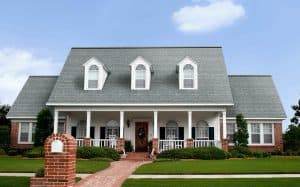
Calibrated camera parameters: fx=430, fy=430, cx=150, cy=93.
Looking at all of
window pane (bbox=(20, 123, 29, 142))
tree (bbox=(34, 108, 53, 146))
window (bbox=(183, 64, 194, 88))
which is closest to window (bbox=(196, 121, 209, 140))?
window (bbox=(183, 64, 194, 88))

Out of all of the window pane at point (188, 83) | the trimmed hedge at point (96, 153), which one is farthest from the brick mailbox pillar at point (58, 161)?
the window pane at point (188, 83)

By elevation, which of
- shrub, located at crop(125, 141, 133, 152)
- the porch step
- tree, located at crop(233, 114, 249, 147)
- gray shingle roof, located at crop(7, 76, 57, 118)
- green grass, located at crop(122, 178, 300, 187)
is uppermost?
gray shingle roof, located at crop(7, 76, 57, 118)

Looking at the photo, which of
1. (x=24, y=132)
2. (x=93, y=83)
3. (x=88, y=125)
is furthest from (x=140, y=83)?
(x=24, y=132)

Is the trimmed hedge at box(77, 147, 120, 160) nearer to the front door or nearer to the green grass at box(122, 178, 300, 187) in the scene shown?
the front door

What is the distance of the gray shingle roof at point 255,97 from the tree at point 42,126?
14.3 meters

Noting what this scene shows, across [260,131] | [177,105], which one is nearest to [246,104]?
[260,131]

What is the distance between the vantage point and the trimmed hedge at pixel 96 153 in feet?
91.7

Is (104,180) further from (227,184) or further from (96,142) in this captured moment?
(96,142)

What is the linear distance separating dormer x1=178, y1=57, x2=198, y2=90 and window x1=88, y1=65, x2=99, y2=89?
249 inches

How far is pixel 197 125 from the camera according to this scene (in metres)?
33.5

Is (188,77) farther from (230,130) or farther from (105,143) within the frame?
(105,143)

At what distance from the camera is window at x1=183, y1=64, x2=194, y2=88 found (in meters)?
32.7

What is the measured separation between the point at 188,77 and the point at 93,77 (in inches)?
286

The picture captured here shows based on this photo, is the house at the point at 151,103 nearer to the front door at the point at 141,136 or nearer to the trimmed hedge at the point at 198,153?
the front door at the point at 141,136
